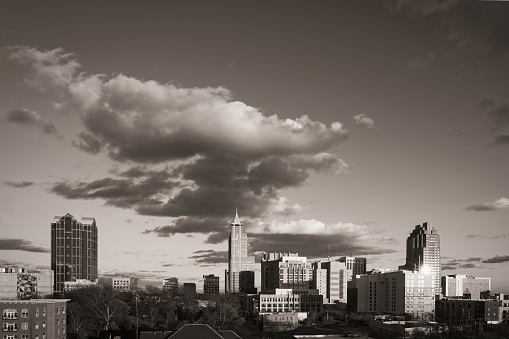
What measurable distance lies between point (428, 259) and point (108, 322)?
73.2 feet

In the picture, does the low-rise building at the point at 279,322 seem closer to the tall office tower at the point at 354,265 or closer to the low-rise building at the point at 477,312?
the low-rise building at the point at 477,312

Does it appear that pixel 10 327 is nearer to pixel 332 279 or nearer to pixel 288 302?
pixel 288 302

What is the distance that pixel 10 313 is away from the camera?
26.0 feet

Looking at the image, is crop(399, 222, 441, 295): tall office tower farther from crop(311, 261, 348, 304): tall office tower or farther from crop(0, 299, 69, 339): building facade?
crop(0, 299, 69, 339): building facade

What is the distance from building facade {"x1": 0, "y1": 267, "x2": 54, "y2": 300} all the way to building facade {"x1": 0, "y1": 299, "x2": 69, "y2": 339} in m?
8.35

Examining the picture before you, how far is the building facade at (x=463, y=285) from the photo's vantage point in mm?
32156

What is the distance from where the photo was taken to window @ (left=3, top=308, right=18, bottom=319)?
7.87m

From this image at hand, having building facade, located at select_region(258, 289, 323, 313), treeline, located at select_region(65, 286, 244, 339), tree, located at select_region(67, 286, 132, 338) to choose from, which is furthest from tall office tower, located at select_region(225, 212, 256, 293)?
tree, located at select_region(67, 286, 132, 338)

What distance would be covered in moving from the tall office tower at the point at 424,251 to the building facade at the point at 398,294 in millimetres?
1511

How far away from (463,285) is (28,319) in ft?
98.0

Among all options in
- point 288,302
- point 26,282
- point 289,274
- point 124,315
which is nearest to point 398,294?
point 288,302

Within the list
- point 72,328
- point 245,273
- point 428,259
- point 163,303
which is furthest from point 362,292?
point 72,328

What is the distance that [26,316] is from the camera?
8055 millimetres

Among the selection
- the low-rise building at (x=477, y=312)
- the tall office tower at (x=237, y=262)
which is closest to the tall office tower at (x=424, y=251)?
the low-rise building at (x=477, y=312)
